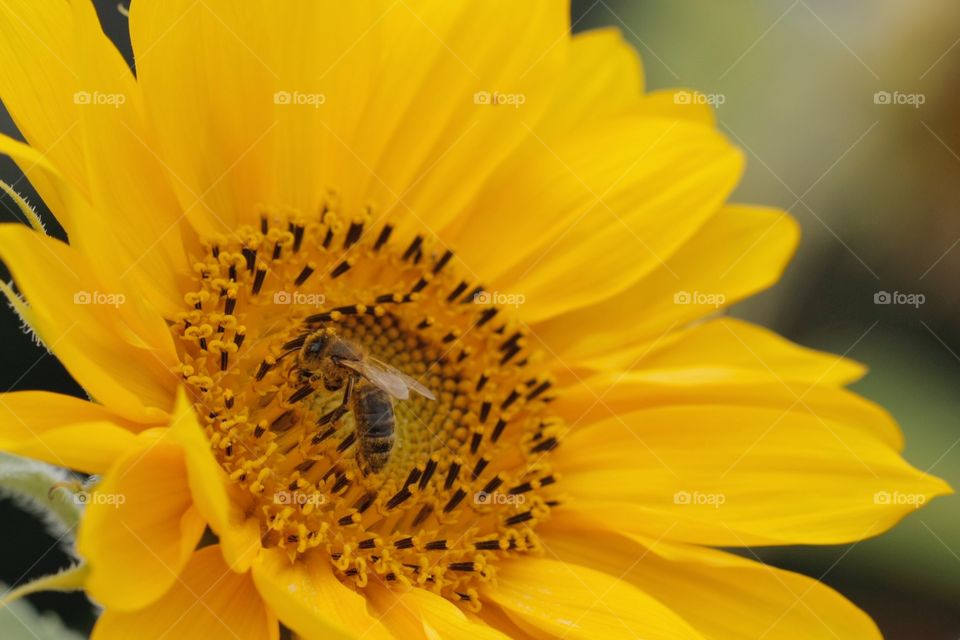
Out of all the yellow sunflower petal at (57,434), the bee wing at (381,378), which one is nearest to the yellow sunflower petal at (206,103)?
the bee wing at (381,378)

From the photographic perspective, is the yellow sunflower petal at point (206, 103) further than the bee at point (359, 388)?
No

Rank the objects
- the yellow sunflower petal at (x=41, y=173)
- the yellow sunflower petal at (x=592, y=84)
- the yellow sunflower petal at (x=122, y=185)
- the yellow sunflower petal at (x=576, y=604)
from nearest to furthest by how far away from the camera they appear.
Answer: the yellow sunflower petal at (x=41, y=173), the yellow sunflower petal at (x=122, y=185), the yellow sunflower petal at (x=576, y=604), the yellow sunflower petal at (x=592, y=84)

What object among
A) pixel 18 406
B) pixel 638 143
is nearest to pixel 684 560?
pixel 638 143

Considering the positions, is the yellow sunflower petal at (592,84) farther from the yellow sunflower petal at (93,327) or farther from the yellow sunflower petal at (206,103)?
the yellow sunflower petal at (93,327)

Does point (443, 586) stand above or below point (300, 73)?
below

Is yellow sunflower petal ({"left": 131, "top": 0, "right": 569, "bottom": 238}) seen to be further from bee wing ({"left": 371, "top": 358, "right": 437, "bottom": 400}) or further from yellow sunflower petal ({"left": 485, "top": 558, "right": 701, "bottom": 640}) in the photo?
yellow sunflower petal ({"left": 485, "top": 558, "right": 701, "bottom": 640})

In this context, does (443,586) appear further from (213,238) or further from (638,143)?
(638,143)
